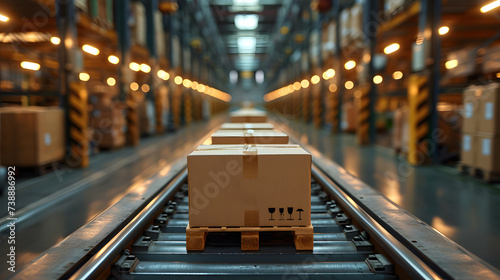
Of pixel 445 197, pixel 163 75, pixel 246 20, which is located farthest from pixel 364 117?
pixel 246 20

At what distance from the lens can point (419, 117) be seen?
6398 millimetres

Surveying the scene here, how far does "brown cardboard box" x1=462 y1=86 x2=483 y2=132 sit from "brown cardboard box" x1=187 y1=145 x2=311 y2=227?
368cm

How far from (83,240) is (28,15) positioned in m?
5.77

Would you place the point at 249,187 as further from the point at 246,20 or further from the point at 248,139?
the point at 246,20

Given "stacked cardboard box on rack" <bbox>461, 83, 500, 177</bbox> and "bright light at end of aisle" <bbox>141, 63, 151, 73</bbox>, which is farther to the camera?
"bright light at end of aisle" <bbox>141, 63, 151, 73</bbox>

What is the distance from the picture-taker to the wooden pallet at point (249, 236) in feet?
8.68

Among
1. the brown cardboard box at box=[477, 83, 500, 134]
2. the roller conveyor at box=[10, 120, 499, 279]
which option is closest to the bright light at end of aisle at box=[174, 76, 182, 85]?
the brown cardboard box at box=[477, 83, 500, 134]

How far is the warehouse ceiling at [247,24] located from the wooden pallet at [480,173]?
779 inches

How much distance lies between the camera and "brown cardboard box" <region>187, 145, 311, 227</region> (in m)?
2.54

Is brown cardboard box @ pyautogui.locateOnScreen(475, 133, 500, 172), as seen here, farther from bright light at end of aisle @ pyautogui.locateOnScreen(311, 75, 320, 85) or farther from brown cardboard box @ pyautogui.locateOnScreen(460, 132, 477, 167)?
bright light at end of aisle @ pyautogui.locateOnScreen(311, 75, 320, 85)

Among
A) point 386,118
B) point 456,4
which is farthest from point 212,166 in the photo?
point 386,118

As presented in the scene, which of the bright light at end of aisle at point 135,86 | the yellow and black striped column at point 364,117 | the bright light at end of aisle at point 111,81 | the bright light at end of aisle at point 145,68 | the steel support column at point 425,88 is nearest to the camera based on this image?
the steel support column at point 425,88

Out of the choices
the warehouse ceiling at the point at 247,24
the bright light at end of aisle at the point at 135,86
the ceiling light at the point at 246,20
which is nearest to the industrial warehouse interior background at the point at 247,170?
the bright light at end of aisle at the point at 135,86

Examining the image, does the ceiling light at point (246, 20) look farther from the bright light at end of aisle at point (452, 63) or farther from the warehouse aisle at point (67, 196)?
the warehouse aisle at point (67, 196)
